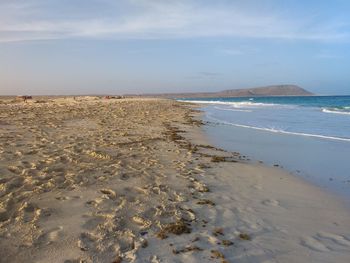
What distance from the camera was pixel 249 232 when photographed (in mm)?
4508

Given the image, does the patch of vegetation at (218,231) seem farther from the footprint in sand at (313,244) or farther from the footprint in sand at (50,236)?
the footprint in sand at (50,236)

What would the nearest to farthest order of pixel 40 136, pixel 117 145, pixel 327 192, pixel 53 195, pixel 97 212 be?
pixel 97 212 → pixel 53 195 → pixel 327 192 → pixel 117 145 → pixel 40 136

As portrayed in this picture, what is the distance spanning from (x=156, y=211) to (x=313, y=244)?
1949 mm

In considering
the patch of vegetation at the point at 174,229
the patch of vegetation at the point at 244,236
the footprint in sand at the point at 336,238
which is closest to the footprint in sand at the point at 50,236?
the patch of vegetation at the point at 174,229

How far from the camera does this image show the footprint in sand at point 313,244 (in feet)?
13.6

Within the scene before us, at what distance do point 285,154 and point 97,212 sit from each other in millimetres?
6907

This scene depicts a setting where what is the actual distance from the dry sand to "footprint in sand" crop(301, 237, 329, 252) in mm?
13

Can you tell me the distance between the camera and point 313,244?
4258 millimetres

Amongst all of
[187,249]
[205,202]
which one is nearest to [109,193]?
[205,202]

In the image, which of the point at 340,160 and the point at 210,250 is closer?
the point at 210,250

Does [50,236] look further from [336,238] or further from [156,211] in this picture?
[336,238]

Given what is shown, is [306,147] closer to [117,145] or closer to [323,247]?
[117,145]

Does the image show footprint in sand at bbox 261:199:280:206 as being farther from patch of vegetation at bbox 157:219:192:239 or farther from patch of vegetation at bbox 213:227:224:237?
patch of vegetation at bbox 157:219:192:239

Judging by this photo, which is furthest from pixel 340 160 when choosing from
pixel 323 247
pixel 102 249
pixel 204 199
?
pixel 102 249
